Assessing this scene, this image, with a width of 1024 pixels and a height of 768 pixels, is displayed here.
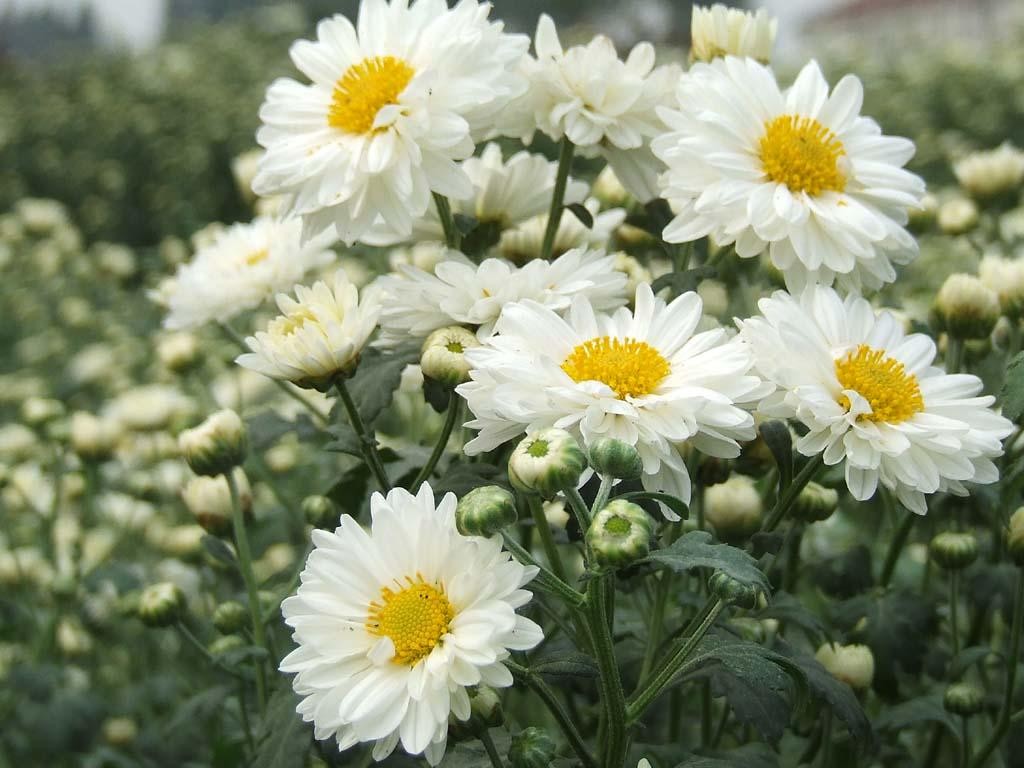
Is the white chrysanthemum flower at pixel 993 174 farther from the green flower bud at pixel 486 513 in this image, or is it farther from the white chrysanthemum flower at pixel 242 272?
the green flower bud at pixel 486 513

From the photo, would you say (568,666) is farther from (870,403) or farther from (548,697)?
(870,403)

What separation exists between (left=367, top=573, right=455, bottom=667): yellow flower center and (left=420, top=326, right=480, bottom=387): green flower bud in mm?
205

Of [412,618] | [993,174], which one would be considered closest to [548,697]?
[412,618]

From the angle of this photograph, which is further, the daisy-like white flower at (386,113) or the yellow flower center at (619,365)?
the daisy-like white flower at (386,113)

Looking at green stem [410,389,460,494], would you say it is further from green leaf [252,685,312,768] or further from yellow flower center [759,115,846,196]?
yellow flower center [759,115,846,196]

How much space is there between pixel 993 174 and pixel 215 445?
1.36m

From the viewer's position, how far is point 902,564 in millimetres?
2029

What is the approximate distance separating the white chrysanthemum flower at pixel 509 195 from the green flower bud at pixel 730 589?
0.53 metres

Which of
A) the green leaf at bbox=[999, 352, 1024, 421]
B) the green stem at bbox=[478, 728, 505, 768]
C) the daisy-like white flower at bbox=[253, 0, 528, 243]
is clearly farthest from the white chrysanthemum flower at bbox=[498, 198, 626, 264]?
the green stem at bbox=[478, 728, 505, 768]

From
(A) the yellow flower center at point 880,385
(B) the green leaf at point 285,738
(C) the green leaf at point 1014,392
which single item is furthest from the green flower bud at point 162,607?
(C) the green leaf at point 1014,392

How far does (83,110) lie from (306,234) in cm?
796

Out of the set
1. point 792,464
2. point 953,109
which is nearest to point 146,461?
point 792,464

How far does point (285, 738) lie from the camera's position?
3.55 feet

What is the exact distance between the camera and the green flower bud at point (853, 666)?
1.21 meters
